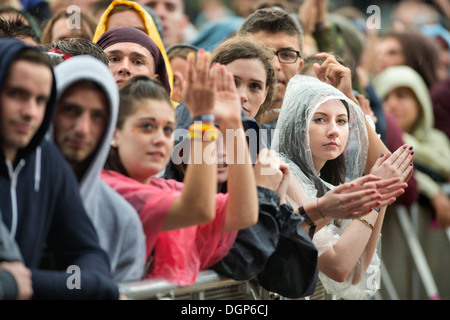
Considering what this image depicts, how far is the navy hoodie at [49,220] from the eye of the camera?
7.39 ft

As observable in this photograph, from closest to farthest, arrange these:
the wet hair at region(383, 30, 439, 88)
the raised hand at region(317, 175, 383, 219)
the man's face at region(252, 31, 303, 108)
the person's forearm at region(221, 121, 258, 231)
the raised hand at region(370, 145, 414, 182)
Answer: the person's forearm at region(221, 121, 258, 231), the raised hand at region(317, 175, 383, 219), the raised hand at region(370, 145, 414, 182), the man's face at region(252, 31, 303, 108), the wet hair at region(383, 30, 439, 88)

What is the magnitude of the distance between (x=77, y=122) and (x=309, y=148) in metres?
1.60

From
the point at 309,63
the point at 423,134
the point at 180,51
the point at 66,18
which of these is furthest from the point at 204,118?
the point at 423,134

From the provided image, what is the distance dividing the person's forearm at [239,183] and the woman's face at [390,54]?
493 cm

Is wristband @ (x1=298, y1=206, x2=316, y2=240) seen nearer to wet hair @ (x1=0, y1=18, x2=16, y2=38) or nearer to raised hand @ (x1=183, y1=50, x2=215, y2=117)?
raised hand @ (x1=183, y1=50, x2=215, y2=117)

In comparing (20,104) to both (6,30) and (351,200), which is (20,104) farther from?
(6,30)

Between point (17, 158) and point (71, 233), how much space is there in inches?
11.2

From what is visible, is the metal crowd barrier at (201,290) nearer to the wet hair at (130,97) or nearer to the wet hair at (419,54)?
the wet hair at (130,97)

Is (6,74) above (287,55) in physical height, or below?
below

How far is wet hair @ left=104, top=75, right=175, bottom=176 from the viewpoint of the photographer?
9.00 feet

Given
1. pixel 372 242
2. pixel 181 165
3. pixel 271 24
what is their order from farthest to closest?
pixel 271 24 → pixel 372 242 → pixel 181 165

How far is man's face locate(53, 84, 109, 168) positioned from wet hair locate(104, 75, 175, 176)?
306 mm

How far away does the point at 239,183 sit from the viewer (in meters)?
2.81

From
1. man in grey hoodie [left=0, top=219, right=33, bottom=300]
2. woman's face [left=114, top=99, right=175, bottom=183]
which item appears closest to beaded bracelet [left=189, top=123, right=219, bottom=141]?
woman's face [left=114, top=99, right=175, bottom=183]
